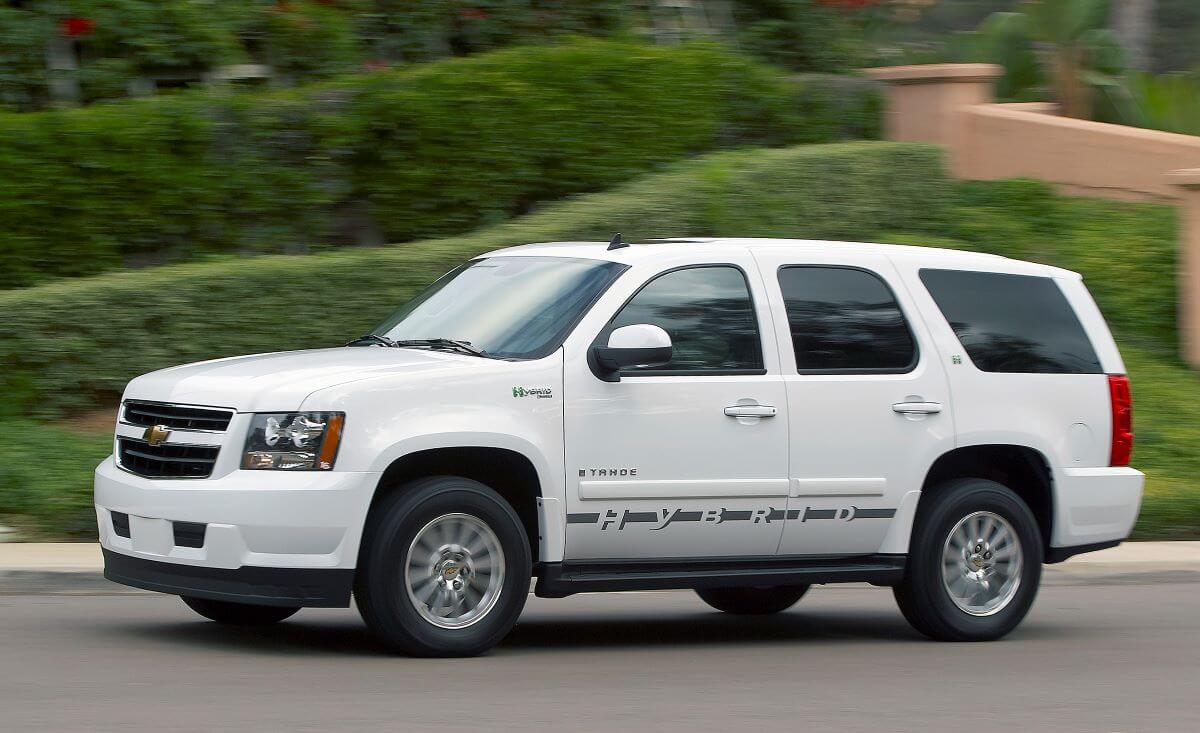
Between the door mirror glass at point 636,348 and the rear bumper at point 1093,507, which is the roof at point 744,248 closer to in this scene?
the door mirror glass at point 636,348

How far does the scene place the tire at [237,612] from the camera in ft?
28.2

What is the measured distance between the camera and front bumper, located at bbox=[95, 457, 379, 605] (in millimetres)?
7301

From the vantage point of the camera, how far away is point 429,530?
24.9 ft

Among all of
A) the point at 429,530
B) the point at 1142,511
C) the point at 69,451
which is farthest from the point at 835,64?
the point at 429,530

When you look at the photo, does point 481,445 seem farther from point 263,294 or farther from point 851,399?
point 263,294

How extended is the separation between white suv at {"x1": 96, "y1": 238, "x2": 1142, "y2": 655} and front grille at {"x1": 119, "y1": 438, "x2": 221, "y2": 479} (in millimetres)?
14

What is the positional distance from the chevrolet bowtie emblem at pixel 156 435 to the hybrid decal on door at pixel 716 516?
1786mm

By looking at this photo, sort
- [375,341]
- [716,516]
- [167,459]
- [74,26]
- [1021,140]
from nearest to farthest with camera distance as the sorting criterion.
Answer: [167,459] → [716,516] → [375,341] → [74,26] → [1021,140]

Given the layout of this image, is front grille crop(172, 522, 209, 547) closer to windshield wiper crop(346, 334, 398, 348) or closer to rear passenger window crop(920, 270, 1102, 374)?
windshield wiper crop(346, 334, 398, 348)

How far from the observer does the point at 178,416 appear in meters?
7.69

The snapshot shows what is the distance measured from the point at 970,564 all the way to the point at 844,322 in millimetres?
1413

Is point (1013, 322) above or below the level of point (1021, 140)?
below

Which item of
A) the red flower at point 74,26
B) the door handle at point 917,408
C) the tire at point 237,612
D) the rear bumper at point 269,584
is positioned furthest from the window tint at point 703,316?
the red flower at point 74,26

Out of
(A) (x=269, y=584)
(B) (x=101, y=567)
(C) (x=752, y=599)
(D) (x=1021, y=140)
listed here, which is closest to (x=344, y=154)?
(B) (x=101, y=567)
